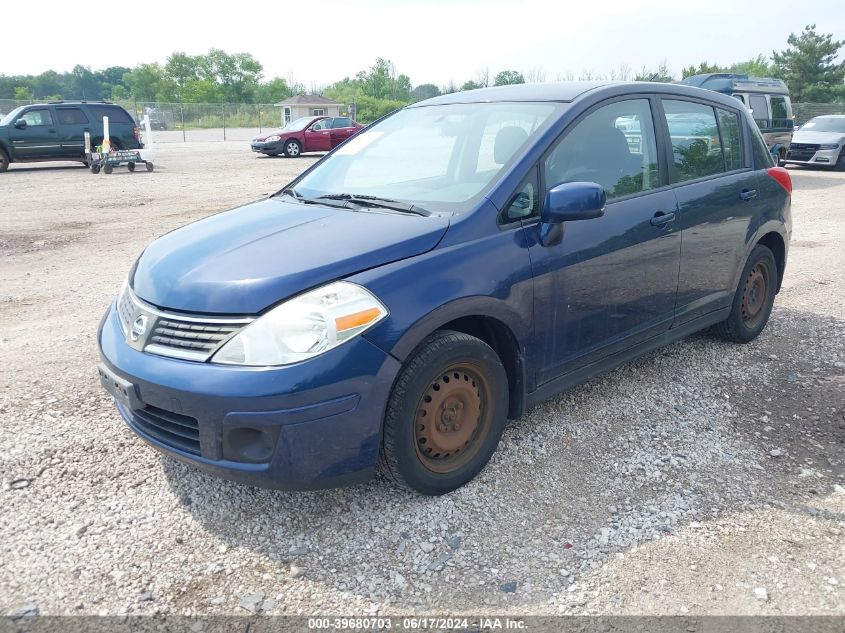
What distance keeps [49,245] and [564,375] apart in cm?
788

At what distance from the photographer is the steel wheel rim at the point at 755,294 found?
4.95 m

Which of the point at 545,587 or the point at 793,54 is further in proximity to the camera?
the point at 793,54

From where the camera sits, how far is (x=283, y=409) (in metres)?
2.54

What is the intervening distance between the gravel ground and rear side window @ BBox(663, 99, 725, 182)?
52.7 inches

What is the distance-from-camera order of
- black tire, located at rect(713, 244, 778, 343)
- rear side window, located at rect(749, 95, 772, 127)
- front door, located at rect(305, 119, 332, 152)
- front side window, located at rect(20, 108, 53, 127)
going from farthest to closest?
front door, located at rect(305, 119, 332, 152)
front side window, located at rect(20, 108, 53, 127)
rear side window, located at rect(749, 95, 772, 127)
black tire, located at rect(713, 244, 778, 343)

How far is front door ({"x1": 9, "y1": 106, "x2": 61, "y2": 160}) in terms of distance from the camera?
1866cm

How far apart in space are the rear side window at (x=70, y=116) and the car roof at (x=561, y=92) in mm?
18165

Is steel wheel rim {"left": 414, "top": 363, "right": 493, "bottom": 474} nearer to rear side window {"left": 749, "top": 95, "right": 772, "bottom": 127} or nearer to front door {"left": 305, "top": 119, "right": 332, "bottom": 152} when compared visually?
rear side window {"left": 749, "top": 95, "right": 772, "bottom": 127}

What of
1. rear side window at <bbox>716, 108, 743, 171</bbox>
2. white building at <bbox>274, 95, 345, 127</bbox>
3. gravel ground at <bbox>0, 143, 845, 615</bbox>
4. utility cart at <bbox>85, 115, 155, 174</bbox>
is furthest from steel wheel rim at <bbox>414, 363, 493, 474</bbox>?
white building at <bbox>274, 95, 345, 127</bbox>

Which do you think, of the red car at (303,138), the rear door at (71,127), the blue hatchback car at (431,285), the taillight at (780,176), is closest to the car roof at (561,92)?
the blue hatchback car at (431,285)

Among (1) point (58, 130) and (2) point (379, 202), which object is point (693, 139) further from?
(1) point (58, 130)

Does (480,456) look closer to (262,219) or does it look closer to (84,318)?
(262,219)

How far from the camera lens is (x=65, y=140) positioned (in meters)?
19.2

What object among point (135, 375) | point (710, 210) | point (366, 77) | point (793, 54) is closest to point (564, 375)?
point (710, 210)
